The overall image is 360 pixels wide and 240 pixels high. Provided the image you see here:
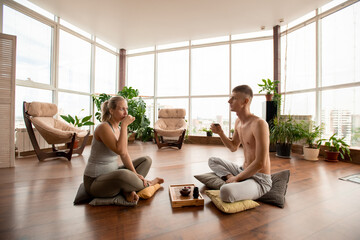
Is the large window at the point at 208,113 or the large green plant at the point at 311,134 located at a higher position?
the large window at the point at 208,113

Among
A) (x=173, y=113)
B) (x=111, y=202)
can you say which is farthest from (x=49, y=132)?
(x=173, y=113)

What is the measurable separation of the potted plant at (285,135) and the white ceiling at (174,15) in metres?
2.57

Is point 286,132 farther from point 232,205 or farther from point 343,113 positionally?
point 232,205

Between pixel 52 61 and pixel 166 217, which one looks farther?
pixel 52 61

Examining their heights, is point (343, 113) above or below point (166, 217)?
above

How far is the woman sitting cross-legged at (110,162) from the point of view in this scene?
152cm

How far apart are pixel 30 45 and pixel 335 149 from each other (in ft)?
22.2

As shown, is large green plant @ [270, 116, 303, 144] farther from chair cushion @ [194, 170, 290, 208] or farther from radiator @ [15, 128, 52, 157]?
radiator @ [15, 128, 52, 157]

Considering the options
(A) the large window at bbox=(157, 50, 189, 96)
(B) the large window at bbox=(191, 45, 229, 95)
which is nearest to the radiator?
(A) the large window at bbox=(157, 50, 189, 96)

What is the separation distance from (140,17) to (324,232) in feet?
16.6

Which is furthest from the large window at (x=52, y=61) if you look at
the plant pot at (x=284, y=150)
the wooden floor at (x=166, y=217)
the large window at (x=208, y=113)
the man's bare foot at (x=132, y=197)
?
the plant pot at (x=284, y=150)

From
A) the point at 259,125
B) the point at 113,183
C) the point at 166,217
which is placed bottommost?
the point at 166,217

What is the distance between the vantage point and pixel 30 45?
3.97 metres

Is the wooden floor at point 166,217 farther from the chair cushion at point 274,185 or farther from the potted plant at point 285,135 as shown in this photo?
the potted plant at point 285,135
